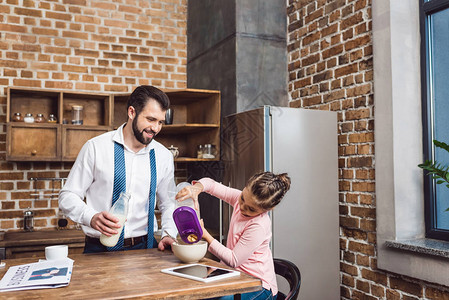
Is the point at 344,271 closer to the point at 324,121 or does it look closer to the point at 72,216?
the point at 324,121

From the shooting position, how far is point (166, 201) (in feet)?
8.23

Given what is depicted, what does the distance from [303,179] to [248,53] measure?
1.21 meters

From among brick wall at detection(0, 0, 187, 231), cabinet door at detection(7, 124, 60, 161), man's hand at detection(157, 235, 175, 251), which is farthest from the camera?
brick wall at detection(0, 0, 187, 231)

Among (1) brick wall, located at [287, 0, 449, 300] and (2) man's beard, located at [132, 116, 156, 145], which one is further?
(1) brick wall, located at [287, 0, 449, 300]

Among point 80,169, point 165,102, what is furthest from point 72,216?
point 165,102

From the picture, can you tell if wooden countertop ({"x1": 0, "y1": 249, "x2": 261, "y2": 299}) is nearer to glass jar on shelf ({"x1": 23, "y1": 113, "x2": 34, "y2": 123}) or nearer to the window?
the window

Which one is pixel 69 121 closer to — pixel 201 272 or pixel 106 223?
pixel 106 223

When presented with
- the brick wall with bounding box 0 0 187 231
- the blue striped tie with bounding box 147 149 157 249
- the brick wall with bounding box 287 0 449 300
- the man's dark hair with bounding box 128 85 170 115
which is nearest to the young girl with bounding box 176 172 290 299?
the blue striped tie with bounding box 147 149 157 249

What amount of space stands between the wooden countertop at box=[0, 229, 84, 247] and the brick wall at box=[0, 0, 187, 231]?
229mm

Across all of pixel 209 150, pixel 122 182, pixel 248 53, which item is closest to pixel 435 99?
pixel 248 53

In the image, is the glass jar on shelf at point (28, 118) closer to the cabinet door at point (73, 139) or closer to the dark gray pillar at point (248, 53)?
the cabinet door at point (73, 139)

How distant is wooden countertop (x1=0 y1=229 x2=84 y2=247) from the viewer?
3.24 m

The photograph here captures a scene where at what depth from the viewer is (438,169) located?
257 centimetres

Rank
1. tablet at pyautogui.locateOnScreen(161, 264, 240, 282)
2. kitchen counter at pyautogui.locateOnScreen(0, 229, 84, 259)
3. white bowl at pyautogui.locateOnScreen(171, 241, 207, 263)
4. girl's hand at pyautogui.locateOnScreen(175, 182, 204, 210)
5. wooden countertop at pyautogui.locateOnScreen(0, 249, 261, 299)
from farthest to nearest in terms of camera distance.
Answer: kitchen counter at pyautogui.locateOnScreen(0, 229, 84, 259) < girl's hand at pyautogui.locateOnScreen(175, 182, 204, 210) < white bowl at pyautogui.locateOnScreen(171, 241, 207, 263) < tablet at pyautogui.locateOnScreen(161, 264, 240, 282) < wooden countertop at pyautogui.locateOnScreen(0, 249, 261, 299)
